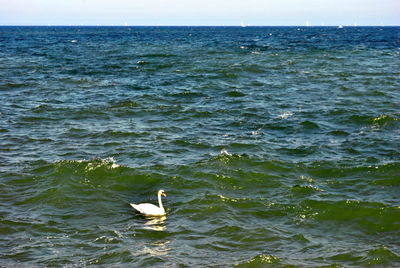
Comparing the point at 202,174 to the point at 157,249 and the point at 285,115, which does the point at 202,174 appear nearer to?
the point at 157,249

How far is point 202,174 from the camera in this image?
53.6ft

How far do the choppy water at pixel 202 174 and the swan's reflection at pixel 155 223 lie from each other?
6 centimetres

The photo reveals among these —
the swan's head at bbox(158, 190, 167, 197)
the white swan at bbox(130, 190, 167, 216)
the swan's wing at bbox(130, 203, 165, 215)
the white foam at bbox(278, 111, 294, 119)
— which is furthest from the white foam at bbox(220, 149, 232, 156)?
the white foam at bbox(278, 111, 294, 119)

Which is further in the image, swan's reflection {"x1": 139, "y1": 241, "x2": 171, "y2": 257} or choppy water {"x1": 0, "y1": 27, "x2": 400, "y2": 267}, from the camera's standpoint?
→ choppy water {"x1": 0, "y1": 27, "x2": 400, "y2": 267}

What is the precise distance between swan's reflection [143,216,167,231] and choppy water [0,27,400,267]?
6 cm

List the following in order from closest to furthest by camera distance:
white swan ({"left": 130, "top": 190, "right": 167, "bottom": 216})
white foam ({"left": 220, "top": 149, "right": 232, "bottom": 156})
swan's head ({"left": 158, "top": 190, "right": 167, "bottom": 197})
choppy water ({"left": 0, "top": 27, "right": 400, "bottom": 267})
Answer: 1. choppy water ({"left": 0, "top": 27, "right": 400, "bottom": 267})
2. white swan ({"left": 130, "top": 190, "right": 167, "bottom": 216})
3. swan's head ({"left": 158, "top": 190, "right": 167, "bottom": 197})
4. white foam ({"left": 220, "top": 149, "right": 232, "bottom": 156})

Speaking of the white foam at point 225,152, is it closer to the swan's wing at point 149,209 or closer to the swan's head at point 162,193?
the swan's head at point 162,193

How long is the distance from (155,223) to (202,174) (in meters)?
3.72

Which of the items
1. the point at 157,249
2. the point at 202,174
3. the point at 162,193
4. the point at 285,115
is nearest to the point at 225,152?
the point at 202,174

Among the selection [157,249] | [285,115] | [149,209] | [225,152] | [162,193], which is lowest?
[157,249]

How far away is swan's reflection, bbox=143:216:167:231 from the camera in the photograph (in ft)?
41.8

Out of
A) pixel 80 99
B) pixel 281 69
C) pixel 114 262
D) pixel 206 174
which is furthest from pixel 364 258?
pixel 281 69

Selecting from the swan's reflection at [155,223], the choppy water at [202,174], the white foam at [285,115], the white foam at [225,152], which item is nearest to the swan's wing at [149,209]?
the swan's reflection at [155,223]

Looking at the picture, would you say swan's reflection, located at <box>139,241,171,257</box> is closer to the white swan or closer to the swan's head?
the white swan
